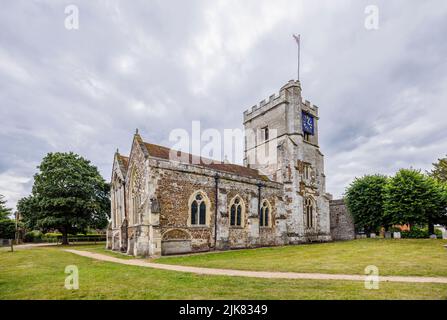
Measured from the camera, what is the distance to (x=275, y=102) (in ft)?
109

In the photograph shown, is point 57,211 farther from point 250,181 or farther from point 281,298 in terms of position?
point 281,298

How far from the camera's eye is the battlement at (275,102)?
32.3 metres

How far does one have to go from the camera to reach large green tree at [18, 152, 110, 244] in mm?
32781

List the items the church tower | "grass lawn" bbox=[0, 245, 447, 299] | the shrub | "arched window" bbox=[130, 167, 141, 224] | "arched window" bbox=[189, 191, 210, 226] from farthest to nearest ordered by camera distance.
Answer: the church tower, the shrub, "arched window" bbox=[130, 167, 141, 224], "arched window" bbox=[189, 191, 210, 226], "grass lawn" bbox=[0, 245, 447, 299]

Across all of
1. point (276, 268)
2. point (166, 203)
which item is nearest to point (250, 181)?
point (166, 203)

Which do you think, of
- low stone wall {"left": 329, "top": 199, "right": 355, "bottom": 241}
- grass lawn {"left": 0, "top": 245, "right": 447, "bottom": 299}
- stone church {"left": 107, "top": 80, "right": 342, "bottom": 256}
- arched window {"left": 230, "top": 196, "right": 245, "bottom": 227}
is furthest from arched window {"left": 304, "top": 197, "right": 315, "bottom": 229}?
grass lawn {"left": 0, "top": 245, "right": 447, "bottom": 299}

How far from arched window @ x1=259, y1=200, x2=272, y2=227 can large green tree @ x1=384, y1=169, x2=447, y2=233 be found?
12.9 m

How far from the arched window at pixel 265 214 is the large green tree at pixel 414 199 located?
12.9 meters

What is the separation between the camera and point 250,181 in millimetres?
26328

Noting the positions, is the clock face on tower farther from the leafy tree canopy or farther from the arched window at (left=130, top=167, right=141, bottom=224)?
the arched window at (left=130, top=167, right=141, bottom=224)

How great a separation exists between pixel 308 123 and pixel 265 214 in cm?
1350
